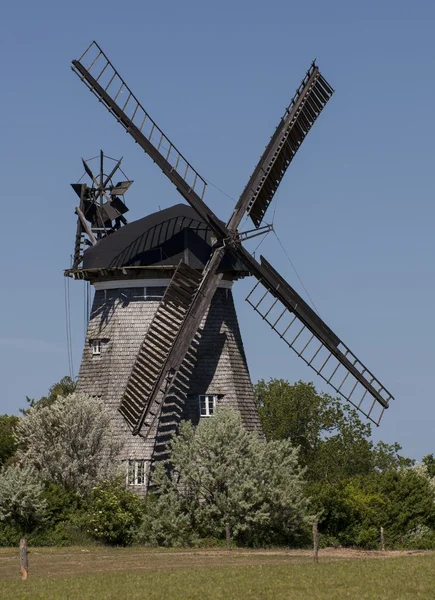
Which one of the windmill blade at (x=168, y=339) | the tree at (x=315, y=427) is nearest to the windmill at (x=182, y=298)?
the windmill blade at (x=168, y=339)

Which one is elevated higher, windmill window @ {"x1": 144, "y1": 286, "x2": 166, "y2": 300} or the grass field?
windmill window @ {"x1": 144, "y1": 286, "x2": 166, "y2": 300}

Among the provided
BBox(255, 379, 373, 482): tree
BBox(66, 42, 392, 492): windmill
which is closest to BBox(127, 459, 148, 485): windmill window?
BBox(66, 42, 392, 492): windmill

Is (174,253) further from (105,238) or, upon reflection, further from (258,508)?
(258,508)

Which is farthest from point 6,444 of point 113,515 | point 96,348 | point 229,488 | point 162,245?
point 229,488

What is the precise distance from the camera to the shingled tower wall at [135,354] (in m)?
55.0

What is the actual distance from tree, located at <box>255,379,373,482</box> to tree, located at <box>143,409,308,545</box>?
33.0 metres

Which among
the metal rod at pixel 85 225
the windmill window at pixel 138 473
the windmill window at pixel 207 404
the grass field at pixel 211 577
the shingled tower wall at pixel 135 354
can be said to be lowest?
the grass field at pixel 211 577

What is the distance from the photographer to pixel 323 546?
5391cm

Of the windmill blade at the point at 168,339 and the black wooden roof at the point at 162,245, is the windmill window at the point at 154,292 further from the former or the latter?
the windmill blade at the point at 168,339

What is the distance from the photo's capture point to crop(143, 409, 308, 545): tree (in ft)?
165

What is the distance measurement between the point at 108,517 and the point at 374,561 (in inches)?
467

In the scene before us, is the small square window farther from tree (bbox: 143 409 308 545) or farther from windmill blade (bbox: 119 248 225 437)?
tree (bbox: 143 409 308 545)

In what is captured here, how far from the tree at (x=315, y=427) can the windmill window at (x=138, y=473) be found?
31.8 meters

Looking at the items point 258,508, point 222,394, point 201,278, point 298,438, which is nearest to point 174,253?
point 201,278
